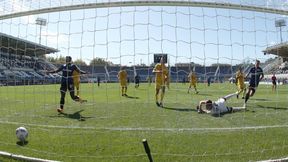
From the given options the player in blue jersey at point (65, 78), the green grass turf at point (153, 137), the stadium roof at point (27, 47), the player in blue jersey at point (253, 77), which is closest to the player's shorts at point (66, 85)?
the player in blue jersey at point (65, 78)

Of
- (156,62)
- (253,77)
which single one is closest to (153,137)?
(156,62)

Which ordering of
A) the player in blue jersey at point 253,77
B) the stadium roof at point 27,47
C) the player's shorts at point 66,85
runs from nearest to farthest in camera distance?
the stadium roof at point 27,47 → the player's shorts at point 66,85 → the player in blue jersey at point 253,77

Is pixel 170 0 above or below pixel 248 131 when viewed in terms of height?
above

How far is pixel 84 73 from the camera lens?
38.4 feet

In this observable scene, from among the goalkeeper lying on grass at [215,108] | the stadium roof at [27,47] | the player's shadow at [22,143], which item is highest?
the stadium roof at [27,47]

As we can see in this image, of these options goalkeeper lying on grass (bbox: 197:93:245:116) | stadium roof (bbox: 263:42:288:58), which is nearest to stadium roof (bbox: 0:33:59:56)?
goalkeeper lying on grass (bbox: 197:93:245:116)

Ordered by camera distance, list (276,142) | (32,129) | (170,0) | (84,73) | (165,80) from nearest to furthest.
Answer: (276,142) < (32,129) < (170,0) < (84,73) < (165,80)

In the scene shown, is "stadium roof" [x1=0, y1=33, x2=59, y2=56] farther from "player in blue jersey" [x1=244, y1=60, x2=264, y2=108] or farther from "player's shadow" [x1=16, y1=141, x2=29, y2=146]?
"player in blue jersey" [x1=244, y1=60, x2=264, y2=108]

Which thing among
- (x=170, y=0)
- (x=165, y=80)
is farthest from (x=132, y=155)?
(x=165, y=80)

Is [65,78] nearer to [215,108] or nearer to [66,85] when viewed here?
[66,85]

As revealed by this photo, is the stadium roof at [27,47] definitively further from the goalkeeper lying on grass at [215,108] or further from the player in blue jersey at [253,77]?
the player in blue jersey at [253,77]

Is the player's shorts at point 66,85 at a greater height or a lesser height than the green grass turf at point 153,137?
greater

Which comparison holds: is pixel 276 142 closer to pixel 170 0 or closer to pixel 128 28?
pixel 128 28

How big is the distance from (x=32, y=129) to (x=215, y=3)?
18.8 ft
